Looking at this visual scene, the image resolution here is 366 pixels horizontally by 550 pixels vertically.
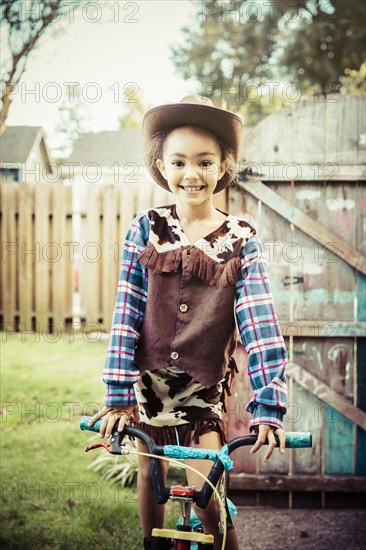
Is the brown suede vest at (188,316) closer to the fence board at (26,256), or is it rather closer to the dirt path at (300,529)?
the dirt path at (300,529)

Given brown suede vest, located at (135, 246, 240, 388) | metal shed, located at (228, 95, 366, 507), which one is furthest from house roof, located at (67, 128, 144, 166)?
brown suede vest, located at (135, 246, 240, 388)

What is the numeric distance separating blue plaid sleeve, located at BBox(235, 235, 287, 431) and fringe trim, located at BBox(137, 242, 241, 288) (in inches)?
1.9

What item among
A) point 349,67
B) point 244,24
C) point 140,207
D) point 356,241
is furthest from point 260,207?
point 244,24

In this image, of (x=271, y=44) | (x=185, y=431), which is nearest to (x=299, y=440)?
(x=185, y=431)

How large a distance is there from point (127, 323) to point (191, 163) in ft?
1.89

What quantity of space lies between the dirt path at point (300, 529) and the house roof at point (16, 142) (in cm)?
336

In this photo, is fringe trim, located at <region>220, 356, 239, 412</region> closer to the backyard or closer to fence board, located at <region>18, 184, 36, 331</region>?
the backyard

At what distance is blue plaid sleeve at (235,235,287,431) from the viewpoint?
1667 mm

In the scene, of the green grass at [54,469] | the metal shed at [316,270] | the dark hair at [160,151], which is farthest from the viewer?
the metal shed at [316,270]

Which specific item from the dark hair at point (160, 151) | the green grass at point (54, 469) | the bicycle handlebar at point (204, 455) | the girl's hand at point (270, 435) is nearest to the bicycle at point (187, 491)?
the bicycle handlebar at point (204, 455)

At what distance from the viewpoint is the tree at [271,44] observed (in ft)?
38.4

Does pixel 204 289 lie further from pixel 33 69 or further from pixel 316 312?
pixel 33 69

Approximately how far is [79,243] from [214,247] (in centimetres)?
542

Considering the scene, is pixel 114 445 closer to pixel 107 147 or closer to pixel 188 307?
pixel 188 307
